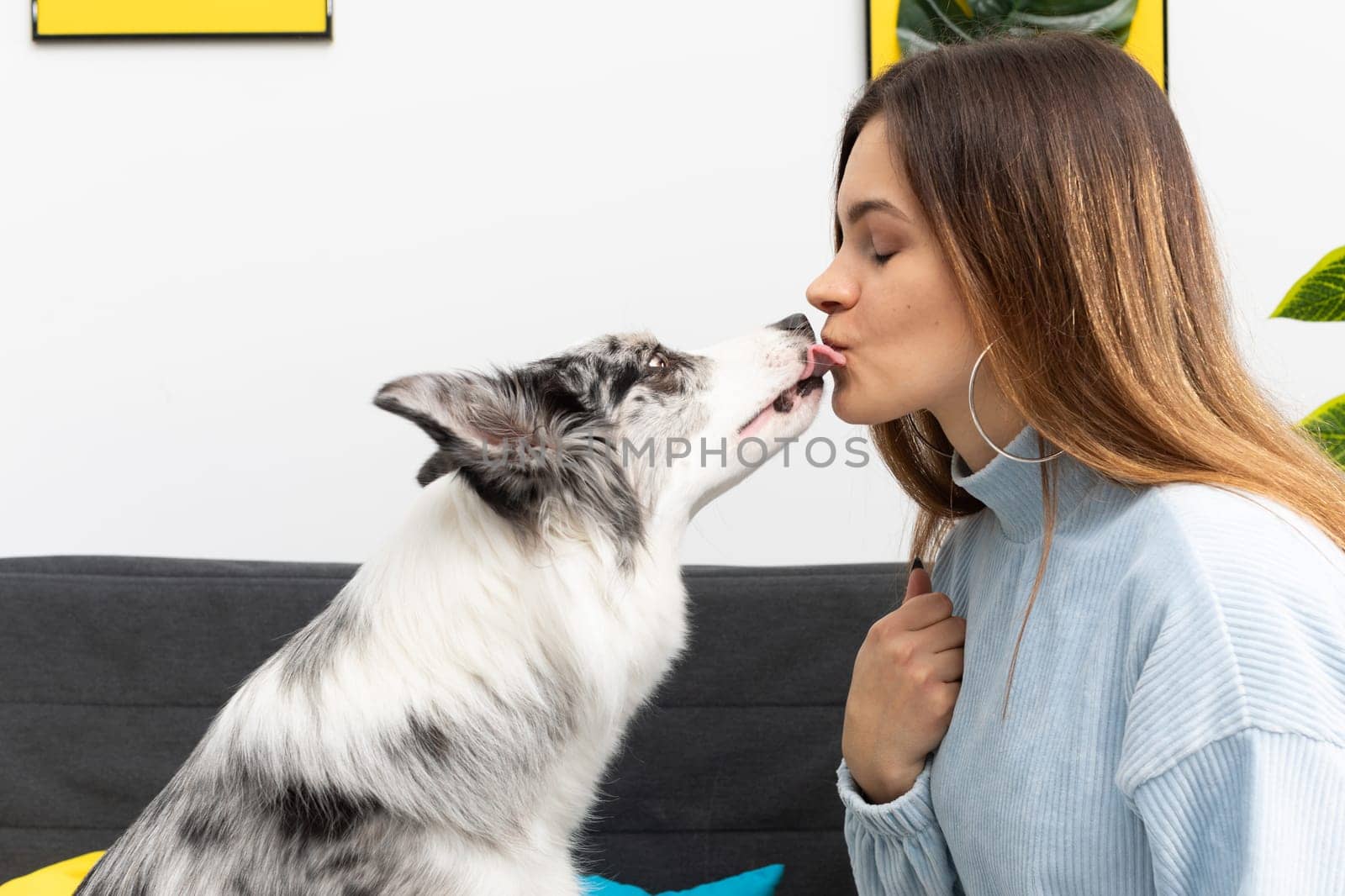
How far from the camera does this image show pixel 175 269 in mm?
2785

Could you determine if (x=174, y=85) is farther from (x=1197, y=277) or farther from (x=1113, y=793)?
(x=1113, y=793)

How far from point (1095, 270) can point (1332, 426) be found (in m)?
0.95

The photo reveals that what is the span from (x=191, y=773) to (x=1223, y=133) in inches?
109

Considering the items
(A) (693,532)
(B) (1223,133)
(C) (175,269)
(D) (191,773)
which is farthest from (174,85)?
(B) (1223,133)

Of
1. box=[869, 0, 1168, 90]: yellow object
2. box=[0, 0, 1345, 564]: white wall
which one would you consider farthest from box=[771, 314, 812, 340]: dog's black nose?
box=[869, 0, 1168, 90]: yellow object

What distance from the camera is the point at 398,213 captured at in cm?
279

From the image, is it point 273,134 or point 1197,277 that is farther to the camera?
point 273,134

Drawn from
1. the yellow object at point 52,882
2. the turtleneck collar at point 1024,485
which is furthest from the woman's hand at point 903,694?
the yellow object at point 52,882

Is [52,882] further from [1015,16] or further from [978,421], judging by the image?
[1015,16]

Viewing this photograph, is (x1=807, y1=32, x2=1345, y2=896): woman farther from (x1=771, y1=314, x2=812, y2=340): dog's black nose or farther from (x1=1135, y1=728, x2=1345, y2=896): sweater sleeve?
(x1=771, y1=314, x2=812, y2=340): dog's black nose

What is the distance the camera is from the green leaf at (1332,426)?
183 centimetres

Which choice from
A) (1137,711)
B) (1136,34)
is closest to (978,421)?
(1137,711)

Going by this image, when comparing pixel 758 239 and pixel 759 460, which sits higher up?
pixel 758 239

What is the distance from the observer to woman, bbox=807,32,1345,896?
0.94 meters
